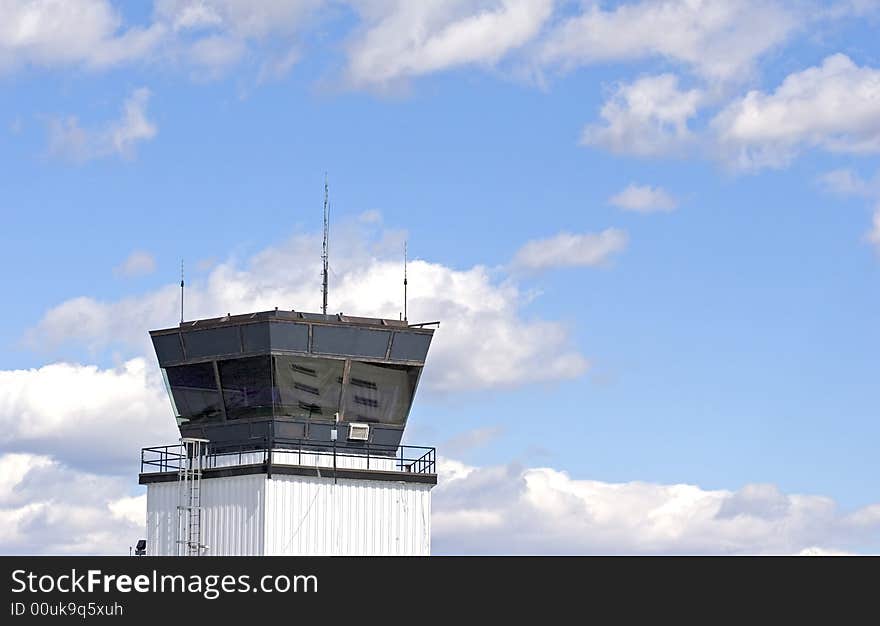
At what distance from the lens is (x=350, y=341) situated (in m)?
53.2

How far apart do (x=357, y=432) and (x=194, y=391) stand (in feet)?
18.4

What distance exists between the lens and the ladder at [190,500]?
2056 inches

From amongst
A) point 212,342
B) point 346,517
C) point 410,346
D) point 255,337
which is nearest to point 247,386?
point 255,337

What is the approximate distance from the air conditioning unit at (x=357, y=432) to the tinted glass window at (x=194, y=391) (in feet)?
14.0

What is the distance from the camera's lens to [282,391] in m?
52.7

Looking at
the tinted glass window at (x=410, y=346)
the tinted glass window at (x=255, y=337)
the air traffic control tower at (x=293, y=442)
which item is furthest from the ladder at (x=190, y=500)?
the tinted glass window at (x=410, y=346)

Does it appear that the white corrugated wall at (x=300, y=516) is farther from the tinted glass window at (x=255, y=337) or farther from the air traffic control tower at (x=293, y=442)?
the tinted glass window at (x=255, y=337)
